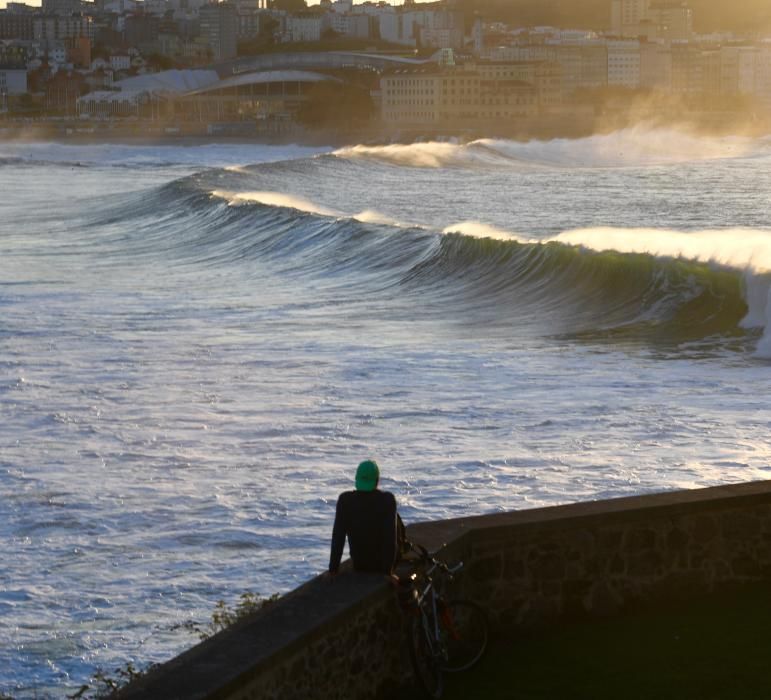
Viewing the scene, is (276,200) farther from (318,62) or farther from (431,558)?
(318,62)

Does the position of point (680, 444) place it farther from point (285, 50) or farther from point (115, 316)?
point (285, 50)

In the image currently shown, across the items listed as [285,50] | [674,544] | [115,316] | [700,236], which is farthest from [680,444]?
[285,50]

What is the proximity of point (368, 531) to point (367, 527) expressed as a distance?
17 millimetres

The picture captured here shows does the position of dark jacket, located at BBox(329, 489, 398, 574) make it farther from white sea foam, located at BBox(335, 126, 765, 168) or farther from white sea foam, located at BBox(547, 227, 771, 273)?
white sea foam, located at BBox(335, 126, 765, 168)

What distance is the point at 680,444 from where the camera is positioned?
36.4 feet

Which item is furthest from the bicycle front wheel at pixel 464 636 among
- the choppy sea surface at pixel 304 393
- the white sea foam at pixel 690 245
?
the white sea foam at pixel 690 245

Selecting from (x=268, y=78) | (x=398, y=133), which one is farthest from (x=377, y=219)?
(x=268, y=78)

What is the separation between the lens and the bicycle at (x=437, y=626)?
6.10m

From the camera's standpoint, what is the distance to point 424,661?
20.2 ft

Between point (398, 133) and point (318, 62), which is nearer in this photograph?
point (398, 133)

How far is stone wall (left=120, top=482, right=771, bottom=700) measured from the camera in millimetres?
5469

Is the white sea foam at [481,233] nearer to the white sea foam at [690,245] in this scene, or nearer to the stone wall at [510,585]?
the white sea foam at [690,245]

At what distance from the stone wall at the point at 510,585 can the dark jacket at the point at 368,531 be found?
87 millimetres

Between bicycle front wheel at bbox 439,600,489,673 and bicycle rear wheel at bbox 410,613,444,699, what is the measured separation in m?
0.17
